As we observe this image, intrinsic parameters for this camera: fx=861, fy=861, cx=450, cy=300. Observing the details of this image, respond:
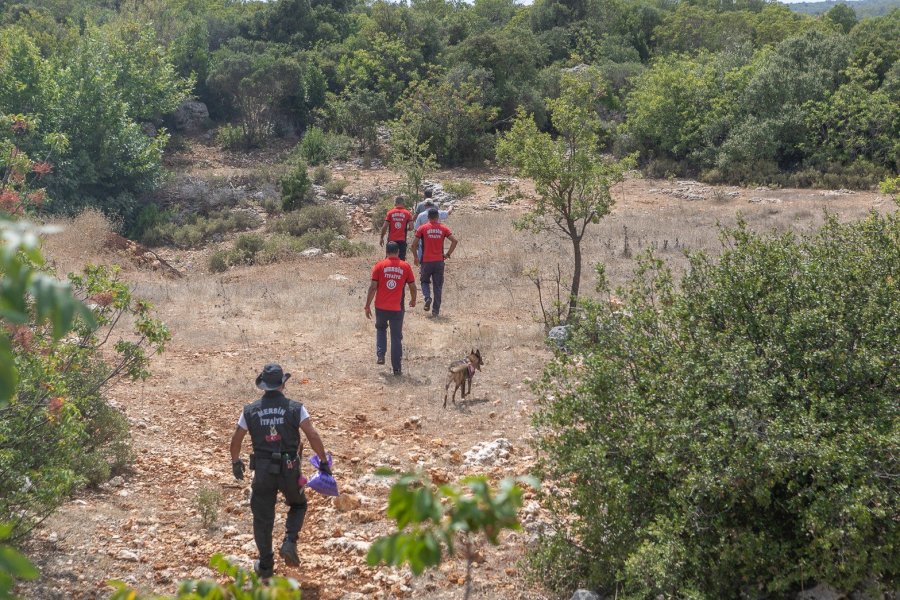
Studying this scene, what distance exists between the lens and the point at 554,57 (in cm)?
3656

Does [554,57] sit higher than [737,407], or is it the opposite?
[554,57]

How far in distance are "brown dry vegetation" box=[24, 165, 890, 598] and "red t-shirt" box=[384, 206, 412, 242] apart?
1.20 m

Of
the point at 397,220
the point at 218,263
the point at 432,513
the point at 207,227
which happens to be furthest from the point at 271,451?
the point at 207,227

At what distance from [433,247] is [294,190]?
12225mm

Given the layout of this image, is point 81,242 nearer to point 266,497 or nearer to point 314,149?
point 314,149

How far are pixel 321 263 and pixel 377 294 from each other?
26.1 ft

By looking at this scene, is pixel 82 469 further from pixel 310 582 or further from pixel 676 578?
pixel 676 578

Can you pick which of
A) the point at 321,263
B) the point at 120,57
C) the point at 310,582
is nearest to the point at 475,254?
the point at 321,263

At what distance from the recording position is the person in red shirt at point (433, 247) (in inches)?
460

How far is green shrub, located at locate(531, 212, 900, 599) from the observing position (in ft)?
15.0

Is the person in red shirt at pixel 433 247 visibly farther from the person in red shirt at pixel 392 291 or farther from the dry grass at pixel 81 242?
the dry grass at pixel 81 242

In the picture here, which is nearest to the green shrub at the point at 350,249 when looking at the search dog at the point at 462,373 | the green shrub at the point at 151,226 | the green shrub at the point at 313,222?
the green shrub at the point at 313,222

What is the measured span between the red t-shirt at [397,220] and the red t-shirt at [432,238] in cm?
61

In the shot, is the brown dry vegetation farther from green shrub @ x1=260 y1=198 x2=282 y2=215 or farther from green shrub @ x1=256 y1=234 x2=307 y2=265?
green shrub @ x1=260 y1=198 x2=282 y2=215
